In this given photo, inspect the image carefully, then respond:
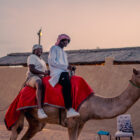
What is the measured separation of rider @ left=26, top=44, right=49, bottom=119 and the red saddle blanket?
0.36 feet

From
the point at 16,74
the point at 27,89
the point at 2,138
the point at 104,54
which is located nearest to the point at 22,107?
the point at 27,89

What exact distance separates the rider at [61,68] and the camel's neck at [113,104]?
1.38ft

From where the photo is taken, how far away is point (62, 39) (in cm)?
627

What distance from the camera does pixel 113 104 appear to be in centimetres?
A: 590

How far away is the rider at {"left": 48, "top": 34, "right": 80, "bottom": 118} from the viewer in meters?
5.92

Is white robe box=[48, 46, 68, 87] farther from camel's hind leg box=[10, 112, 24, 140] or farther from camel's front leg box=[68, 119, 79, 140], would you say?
camel's hind leg box=[10, 112, 24, 140]

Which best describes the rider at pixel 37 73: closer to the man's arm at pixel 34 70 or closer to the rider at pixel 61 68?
the man's arm at pixel 34 70

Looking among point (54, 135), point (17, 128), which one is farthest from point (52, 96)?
point (54, 135)

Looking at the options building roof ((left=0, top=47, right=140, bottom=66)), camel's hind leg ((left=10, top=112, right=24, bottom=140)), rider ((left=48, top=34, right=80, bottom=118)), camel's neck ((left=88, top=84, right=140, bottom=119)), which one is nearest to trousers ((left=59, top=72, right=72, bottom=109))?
→ rider ((left=48, top=34, right=80, bottom=118))

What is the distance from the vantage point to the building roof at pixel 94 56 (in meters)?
12.9

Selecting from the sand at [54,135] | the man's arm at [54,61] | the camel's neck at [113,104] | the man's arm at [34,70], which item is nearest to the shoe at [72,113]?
the camel's neck at [113,104]

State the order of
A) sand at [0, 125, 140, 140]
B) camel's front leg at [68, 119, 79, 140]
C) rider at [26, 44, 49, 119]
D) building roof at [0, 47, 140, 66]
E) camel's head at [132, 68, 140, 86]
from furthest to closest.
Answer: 1. building roof at [0, 47, 140, 66]
2. sand at [0, 125, 140, 140]
3. rider at [26, 44, 49, 119]
4. camel's front leg at [68, 119, 79, 140]
5. camel's head at [132, 68, 140, 86]

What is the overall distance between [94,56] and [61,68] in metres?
7.91

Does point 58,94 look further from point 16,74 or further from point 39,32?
point 39,32
